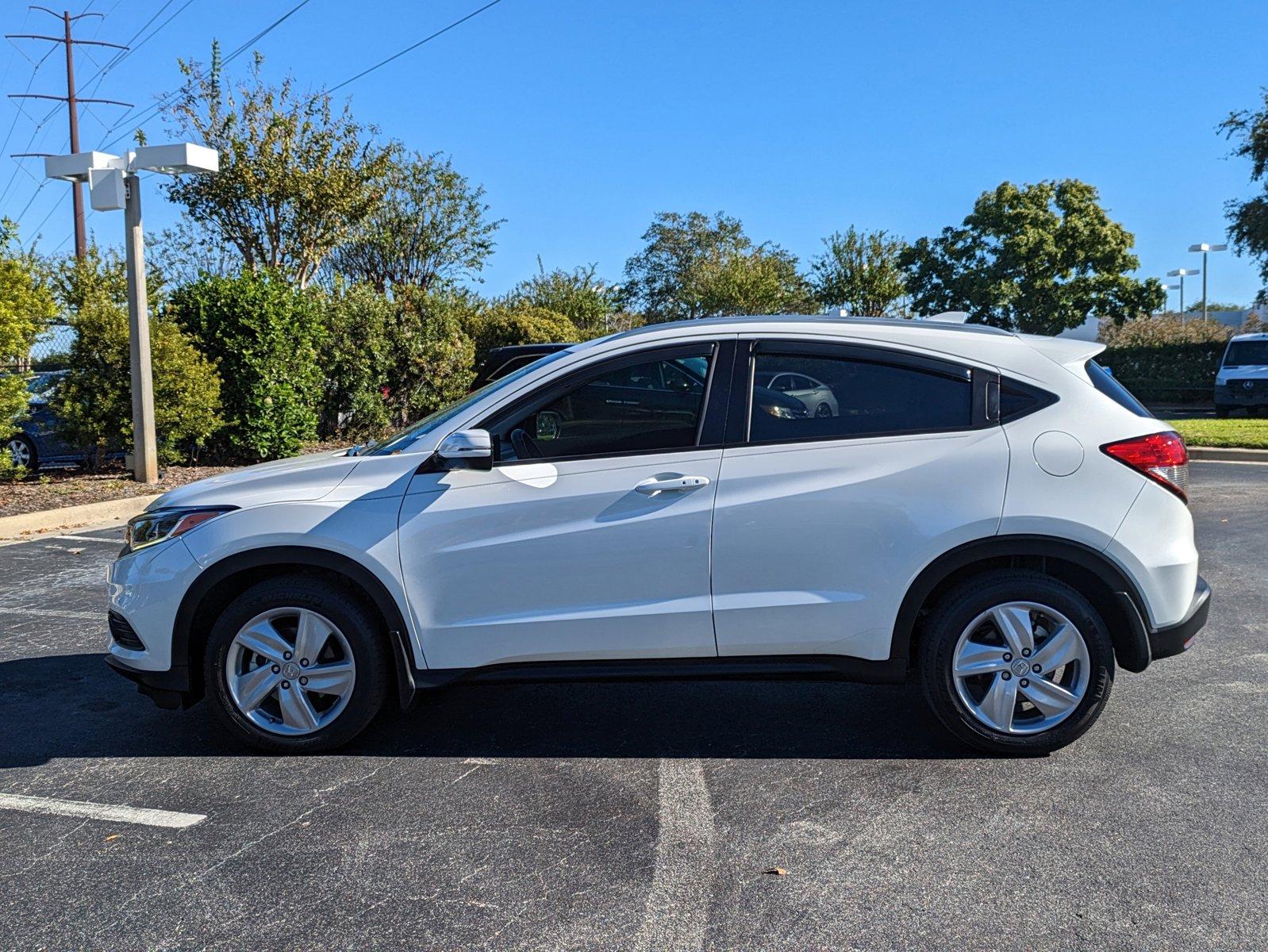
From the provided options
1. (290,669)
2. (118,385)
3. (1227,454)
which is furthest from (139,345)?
(1227,454)

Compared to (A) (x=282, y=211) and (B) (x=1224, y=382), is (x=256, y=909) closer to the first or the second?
(A) (x=282, y=211)

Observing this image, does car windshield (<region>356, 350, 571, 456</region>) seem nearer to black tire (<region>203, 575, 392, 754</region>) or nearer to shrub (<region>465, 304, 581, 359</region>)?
black tire (<region>203, 575, 392, 754</region>)

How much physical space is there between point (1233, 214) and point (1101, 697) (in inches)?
Answer: 1303

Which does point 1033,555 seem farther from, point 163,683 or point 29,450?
point 29,450

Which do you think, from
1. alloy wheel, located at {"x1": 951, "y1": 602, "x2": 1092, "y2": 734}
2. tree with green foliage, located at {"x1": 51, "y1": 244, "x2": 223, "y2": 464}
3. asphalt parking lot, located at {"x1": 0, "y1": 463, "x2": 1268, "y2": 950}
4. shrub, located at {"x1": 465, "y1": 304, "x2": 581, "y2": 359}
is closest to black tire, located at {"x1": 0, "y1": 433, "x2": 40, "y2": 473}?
tree with green foliage, located at {"x1": 51, "y1": 244, "x2": 223, "y2": 464}

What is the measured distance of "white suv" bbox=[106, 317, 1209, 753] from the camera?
13.2 feet

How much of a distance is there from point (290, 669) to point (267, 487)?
0.73 metres

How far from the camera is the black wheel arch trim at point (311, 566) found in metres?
4.13

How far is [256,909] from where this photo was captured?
3078 mm

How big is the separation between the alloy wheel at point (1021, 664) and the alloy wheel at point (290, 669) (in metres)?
2.40

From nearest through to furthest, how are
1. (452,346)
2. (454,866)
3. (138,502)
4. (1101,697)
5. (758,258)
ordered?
(454,866) → (1101,697) → (138,502) → (452,346) → (758,258)

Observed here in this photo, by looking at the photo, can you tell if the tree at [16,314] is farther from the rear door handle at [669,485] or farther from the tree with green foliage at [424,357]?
the rear door handle at [669,485]

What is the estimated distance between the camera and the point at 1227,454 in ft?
46.4

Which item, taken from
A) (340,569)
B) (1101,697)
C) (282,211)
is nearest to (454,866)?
(340,569)
